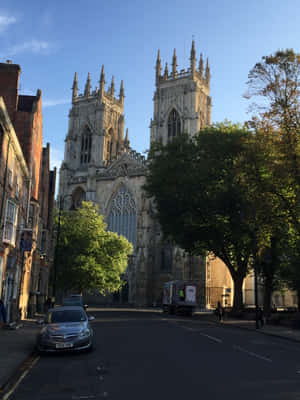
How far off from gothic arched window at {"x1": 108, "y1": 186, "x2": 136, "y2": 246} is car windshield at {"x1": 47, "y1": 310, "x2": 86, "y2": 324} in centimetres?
5209

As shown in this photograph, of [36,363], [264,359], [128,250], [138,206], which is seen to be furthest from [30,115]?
[138,206]

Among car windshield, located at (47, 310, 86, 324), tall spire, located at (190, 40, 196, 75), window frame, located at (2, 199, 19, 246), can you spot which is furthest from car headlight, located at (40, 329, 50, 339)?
tall spire, located at (190, 40, 196, 75)

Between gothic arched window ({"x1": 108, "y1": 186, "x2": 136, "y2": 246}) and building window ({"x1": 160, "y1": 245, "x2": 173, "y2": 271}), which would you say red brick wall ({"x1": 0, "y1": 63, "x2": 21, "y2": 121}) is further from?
gothic arched window ({"x1": 108, "y1": 186, "x2": 136, "y2": 246})

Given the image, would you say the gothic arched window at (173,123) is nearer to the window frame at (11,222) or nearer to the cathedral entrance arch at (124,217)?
the cathedral entrance arch at (124,217)

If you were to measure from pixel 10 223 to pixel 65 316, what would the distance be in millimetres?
8817

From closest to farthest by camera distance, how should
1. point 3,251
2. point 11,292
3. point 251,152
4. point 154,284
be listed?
point 3,251, point 11,292, point 251,152, point 154,284

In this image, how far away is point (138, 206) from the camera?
216 feet

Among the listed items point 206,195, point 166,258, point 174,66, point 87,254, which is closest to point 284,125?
point 206,195

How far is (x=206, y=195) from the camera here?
3591 centimetres

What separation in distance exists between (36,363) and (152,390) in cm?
467

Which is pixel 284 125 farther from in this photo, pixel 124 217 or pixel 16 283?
pixel 124 217

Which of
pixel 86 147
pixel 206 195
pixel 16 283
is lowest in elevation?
pixel 16 283

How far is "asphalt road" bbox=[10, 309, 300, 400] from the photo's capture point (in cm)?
745

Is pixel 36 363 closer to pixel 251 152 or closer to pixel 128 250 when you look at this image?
pixel 251 152
